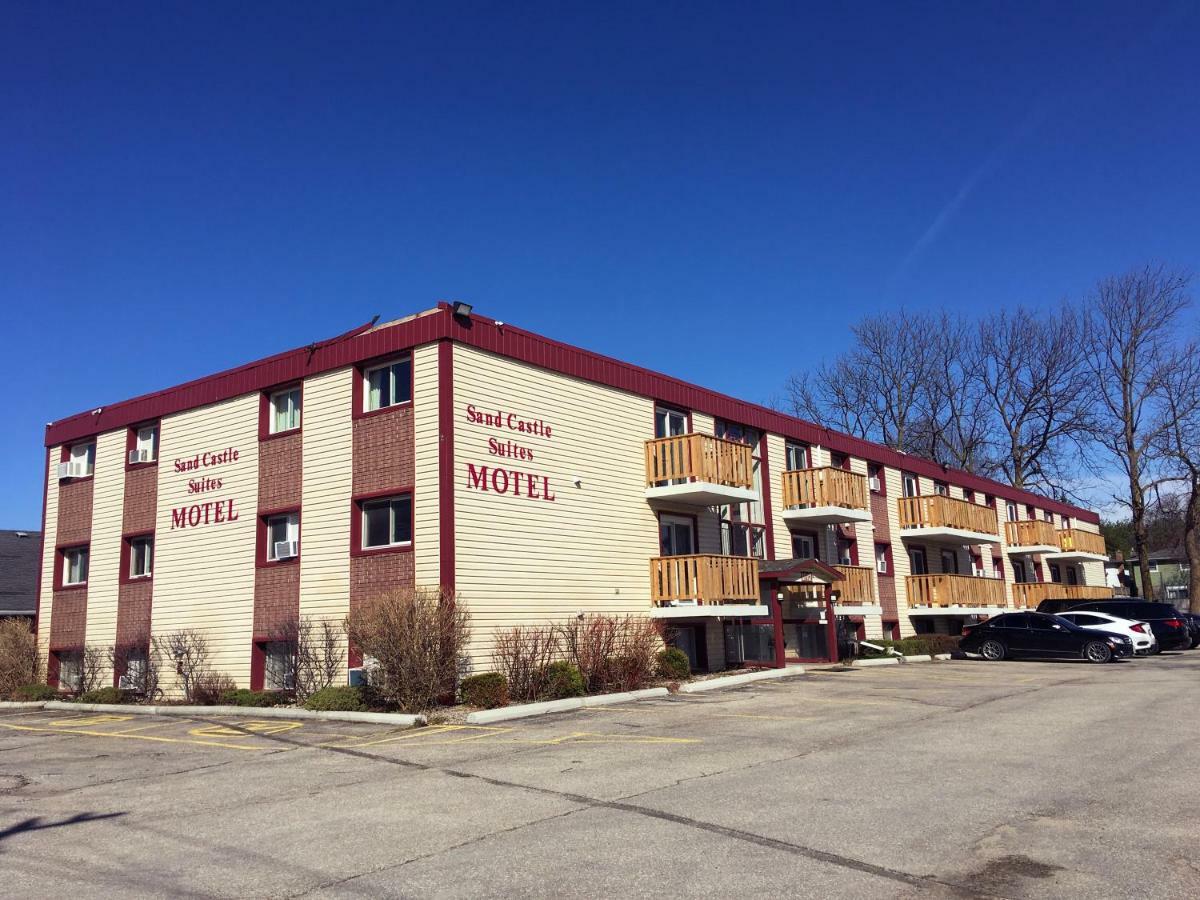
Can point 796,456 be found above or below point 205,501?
above

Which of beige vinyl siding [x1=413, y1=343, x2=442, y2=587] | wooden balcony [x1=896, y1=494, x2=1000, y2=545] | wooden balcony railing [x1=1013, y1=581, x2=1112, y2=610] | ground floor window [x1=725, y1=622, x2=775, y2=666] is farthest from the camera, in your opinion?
wooden balcony railing [x1=1013, y1=581, x2=1112, y2=610]

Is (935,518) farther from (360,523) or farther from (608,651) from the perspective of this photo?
(360,523)

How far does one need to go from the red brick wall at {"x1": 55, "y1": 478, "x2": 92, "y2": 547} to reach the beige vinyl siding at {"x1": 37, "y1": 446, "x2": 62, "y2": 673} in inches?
10.6

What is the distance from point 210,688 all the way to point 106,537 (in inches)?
277

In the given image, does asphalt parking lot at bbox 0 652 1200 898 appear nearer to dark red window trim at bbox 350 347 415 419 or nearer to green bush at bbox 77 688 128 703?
green bush at bbox 77 688 128 703

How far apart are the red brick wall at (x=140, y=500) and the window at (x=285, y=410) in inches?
168

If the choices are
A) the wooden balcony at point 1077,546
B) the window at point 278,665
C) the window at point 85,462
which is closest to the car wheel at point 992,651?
the window at point 278,665

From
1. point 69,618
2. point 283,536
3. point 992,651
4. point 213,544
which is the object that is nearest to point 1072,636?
point 992,651

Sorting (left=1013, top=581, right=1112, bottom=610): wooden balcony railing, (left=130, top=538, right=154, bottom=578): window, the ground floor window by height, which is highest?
(left=130, top=538, right=154, bottom=578): window

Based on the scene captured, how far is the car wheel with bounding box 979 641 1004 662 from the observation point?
88.9ft

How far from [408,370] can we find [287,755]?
8.52m

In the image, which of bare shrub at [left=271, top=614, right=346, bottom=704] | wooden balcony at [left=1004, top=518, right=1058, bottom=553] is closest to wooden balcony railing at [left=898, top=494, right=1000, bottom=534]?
wooden balcony at [left=1004, top=518, right=1058, bottom=553]

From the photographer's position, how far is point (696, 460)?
70.5 ft

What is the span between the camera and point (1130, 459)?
47.9m
